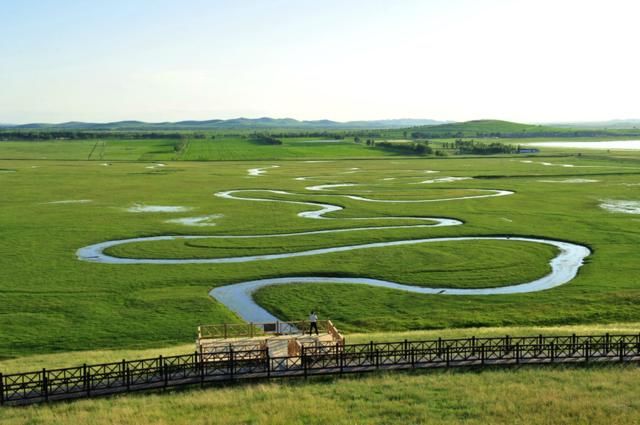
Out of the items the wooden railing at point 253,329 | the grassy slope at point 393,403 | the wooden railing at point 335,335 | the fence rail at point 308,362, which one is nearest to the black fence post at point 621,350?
the fence rail at point 308,362

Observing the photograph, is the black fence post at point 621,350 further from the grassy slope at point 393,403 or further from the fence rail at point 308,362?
the grassy slope at point 393,403

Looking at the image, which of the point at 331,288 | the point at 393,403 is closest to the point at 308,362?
the point at 393,403

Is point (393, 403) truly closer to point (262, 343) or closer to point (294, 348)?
point (294, 348)

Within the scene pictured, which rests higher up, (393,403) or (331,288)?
(393,403)

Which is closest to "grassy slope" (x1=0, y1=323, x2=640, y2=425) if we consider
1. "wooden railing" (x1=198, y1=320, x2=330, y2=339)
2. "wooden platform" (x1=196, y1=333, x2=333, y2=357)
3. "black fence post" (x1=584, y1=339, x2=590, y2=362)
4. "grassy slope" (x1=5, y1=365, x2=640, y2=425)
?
"grassy slope" (x1=5, y1=365, x2=640, y2=425)

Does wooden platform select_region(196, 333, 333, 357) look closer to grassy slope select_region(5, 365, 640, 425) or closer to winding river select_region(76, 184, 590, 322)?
grassy slope select_region(5, 365, 640, 425)

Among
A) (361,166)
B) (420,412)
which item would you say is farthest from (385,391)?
(361,166)
